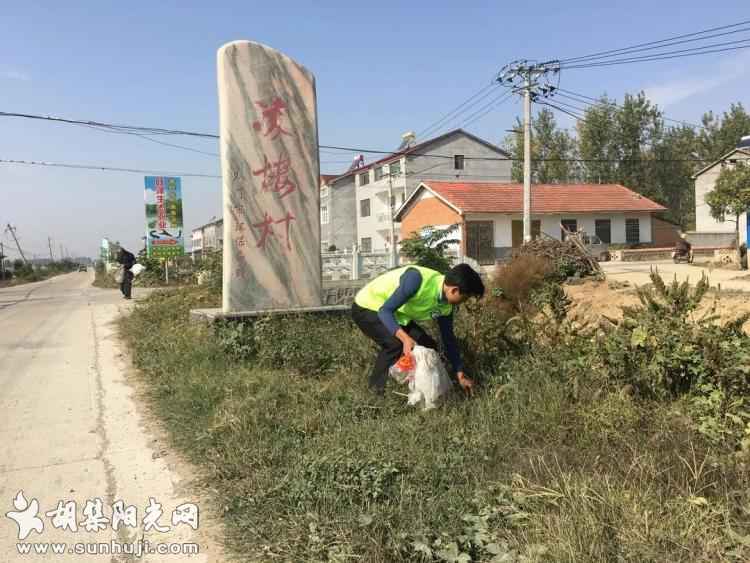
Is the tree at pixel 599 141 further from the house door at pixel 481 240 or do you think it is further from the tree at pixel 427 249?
the tree at pixel 427 249

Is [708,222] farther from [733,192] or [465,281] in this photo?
[465,281]

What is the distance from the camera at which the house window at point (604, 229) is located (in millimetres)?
30566

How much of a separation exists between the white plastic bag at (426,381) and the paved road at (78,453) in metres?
1.62

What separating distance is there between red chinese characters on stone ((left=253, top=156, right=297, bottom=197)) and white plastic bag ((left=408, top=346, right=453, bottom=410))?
158 inches

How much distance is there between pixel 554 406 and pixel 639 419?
51cm

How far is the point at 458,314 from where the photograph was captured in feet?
22.9

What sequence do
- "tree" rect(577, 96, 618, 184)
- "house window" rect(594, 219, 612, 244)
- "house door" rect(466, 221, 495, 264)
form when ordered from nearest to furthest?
"house door" rect(466, 221, 495, 264) < "house window" rect(594, 219, 612, 244) < "tree" rect(577, 96, 618, 184)

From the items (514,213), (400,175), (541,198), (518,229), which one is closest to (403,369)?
(514,213)

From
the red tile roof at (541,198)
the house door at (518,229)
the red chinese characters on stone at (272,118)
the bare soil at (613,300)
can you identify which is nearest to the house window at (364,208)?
the red tile roof at (541,198)

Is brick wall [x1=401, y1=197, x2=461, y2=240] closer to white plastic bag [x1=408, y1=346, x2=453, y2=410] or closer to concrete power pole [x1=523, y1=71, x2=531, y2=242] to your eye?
concrete power pole [x1=523, y1=71, x2=531, y2=242]

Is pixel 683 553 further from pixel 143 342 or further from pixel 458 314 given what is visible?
pixel 143 342

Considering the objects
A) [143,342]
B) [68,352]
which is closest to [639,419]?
[143,342]

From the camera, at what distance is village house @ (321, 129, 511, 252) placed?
37800 millimetres

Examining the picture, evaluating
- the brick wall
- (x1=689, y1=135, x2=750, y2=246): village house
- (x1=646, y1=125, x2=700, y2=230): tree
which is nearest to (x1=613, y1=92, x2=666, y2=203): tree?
(x1=646, y1=125, x2=700, y2=230): tree
